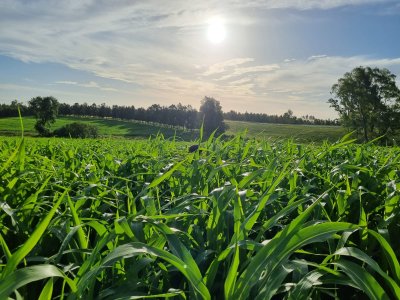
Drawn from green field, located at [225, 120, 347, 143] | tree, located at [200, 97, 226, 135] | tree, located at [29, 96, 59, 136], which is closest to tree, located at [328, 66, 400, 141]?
green field, located at [225, 120, 347, 143]

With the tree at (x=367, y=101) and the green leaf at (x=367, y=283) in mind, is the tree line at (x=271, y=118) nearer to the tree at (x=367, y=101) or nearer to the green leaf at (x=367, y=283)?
the tree at (x=367, y=101)

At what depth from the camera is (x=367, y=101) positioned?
5753cm

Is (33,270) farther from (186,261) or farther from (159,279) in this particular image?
(159,279)

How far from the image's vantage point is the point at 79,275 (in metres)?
1.01

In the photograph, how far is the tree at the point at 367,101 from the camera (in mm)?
56344

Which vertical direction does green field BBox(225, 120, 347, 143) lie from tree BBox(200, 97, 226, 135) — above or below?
below

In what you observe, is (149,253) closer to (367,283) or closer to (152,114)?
(367,283)

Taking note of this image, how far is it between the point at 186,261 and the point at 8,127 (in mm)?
98256

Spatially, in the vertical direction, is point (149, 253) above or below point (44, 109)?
below

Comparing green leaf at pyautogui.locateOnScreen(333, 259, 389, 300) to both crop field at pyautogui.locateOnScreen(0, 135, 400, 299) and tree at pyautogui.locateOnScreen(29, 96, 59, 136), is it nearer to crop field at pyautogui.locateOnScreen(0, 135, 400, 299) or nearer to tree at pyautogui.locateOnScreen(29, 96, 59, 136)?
crop field at pyautogui.locateOnScreen(0, 135, 400, 299)

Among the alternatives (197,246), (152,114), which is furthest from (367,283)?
(152,114)

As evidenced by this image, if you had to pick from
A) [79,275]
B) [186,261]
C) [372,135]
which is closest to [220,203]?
[186,261]

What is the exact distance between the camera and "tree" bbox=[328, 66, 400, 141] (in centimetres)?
5634

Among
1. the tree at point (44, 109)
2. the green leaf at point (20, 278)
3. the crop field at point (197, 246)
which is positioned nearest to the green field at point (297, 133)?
the crop field at point (197, 246)
